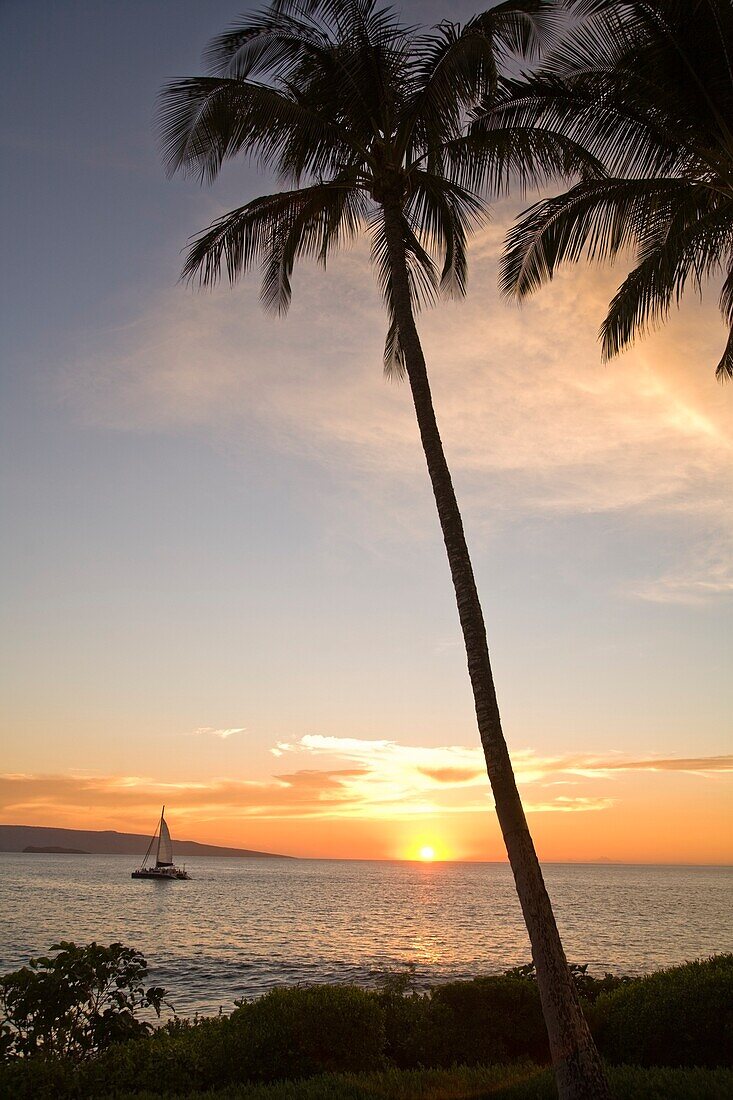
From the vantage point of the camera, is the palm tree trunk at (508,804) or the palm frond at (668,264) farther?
the palm frond at (668,264)

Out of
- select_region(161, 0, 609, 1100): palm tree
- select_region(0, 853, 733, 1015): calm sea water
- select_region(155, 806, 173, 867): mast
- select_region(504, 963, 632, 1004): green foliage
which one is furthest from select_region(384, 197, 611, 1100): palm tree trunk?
select_region(155, 806, 173, 867): mast

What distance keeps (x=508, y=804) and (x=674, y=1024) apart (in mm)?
5104

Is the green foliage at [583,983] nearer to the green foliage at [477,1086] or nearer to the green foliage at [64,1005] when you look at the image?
the green foliage at [477,1086]

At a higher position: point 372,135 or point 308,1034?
point 372,135

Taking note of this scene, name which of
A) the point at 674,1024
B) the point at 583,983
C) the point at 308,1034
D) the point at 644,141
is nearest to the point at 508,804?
the point at 308,1034

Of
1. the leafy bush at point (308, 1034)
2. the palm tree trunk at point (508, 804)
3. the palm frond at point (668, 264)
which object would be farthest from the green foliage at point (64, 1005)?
the palm frond at point (668, 264)

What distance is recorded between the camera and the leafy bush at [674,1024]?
1017 cm

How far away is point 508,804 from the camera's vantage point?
26.8 ft

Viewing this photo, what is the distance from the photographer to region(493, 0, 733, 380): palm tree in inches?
421

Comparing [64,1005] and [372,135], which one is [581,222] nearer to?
[372,135]

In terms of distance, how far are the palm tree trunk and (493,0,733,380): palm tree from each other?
3681mm

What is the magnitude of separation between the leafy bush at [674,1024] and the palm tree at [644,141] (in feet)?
33.0

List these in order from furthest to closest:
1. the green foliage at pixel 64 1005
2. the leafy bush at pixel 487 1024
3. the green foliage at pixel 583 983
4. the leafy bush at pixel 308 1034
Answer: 1. the green foliage at pixel 583 983
2. the leafy bush at pixel 487 1024
3. the leafy bush at pixel 308 1034
4. the green foliage at pixel 64 1005

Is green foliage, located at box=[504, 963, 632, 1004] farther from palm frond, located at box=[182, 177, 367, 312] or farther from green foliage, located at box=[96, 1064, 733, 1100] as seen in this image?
palm frond, located at box=[182, 177, 367, 312]
